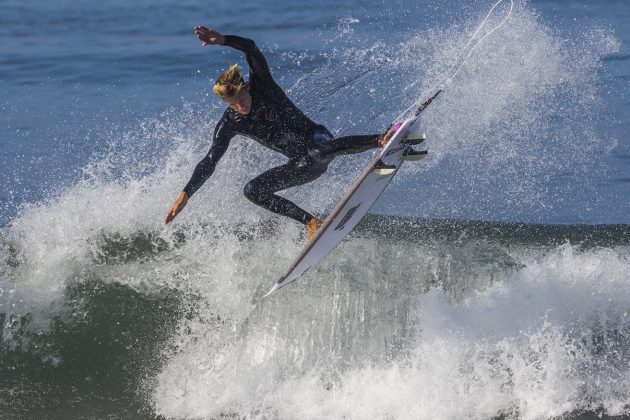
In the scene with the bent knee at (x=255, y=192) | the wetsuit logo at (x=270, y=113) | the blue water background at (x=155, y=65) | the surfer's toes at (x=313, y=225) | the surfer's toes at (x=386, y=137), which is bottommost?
the blue water background at (x=155, y=65)

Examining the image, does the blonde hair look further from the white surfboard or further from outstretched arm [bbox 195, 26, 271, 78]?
the white surfboard

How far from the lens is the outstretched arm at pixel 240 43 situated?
5.41m

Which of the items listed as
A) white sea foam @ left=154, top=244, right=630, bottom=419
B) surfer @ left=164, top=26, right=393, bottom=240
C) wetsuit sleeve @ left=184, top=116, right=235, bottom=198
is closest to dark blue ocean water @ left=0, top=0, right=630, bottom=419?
white sea foam @ left=154, top=244, right=630, bottom=419

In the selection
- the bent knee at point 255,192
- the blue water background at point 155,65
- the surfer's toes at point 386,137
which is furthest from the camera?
the blue water background at point 155,65

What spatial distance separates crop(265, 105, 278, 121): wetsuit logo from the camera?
19.6 ft

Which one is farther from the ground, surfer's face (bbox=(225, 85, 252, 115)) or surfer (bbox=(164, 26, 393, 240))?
surfer's face (bbox=(225, 85, 252, 115))

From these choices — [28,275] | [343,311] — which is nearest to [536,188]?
[343,311]

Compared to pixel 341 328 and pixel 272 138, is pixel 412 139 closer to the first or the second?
pixel 272 138

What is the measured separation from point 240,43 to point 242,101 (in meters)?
0.41

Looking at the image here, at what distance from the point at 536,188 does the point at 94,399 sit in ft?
20.1

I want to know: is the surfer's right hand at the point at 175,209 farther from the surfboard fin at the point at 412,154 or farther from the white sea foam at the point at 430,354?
the surfboard fin at the point at 412,154

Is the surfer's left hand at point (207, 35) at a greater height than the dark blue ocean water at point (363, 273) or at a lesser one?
greater

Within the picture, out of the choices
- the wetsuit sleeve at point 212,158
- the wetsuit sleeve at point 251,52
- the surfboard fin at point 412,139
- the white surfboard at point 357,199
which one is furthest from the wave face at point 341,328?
the wetsuit sleeve at point 251,52

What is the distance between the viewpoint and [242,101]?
19.0 feet
